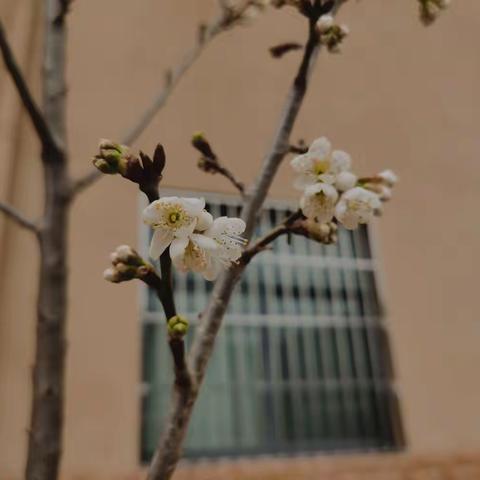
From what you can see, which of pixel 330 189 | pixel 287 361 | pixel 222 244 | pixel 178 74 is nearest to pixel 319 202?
pixel 330 189

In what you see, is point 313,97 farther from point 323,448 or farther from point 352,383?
point 323,448

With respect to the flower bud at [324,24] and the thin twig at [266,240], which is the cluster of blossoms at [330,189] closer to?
the thin twig at [266,240]

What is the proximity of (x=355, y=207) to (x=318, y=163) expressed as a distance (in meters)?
0.06

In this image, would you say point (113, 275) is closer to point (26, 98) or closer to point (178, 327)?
point (178, 327)

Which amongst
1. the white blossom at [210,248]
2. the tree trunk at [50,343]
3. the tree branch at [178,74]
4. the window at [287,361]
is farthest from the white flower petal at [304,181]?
the window at [287,361]

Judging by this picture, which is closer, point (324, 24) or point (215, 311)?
point (215, 311)

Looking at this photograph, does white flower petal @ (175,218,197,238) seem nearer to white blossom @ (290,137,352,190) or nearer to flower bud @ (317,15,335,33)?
white blossom @ (290,137,352,190)

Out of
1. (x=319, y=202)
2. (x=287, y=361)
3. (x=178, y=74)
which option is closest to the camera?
(x=319, y=202)

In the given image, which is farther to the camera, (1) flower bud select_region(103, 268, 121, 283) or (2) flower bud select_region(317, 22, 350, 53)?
(2) flower bud select_region(317, 22, 350, 53)

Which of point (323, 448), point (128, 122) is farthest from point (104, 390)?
point (128, 122)

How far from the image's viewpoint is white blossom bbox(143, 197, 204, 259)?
16.7 inches

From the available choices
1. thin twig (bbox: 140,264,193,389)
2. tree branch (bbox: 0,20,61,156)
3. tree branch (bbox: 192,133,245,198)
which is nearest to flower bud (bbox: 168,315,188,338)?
thin twig (bbox: 140,264,193,389)

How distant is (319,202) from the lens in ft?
1.69

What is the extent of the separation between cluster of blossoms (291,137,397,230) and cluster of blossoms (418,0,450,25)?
1.26 feet
